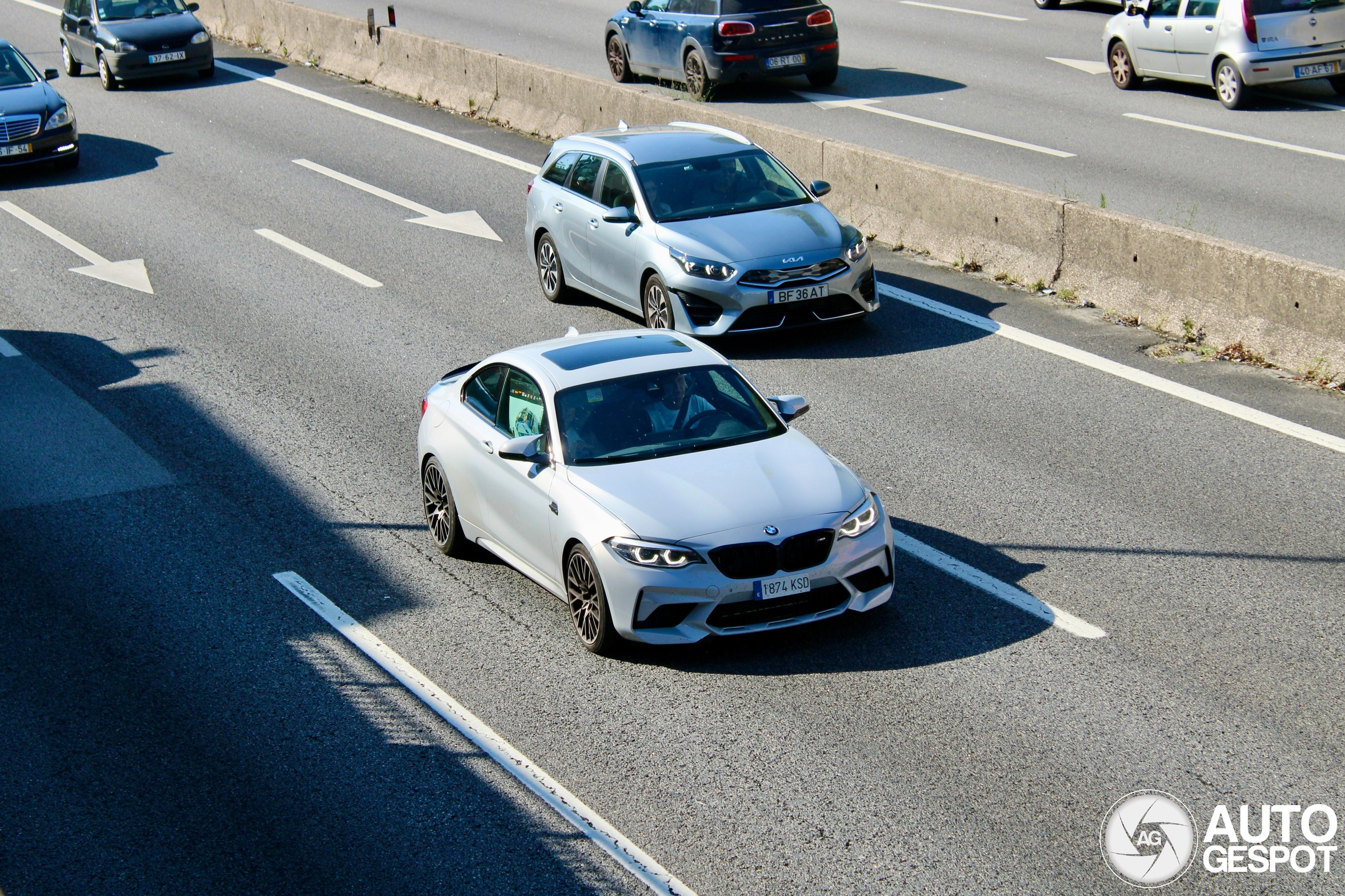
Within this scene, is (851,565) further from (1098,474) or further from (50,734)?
(50,734)

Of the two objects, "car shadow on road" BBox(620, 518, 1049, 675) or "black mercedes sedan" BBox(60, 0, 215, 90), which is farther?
"black mercedes sedan" BBox(60, 0, 215, 90)

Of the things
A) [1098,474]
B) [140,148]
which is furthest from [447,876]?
[140,148]

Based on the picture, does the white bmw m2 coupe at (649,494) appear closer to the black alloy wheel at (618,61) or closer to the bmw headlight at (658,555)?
the bmw headlight at (658,555)

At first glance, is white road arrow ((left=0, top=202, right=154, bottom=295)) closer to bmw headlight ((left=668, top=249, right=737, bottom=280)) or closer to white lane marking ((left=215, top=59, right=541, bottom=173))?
white lane marking ((left=215, top=59, right=541, bottom=173))

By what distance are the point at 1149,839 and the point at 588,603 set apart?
3107 millimetres

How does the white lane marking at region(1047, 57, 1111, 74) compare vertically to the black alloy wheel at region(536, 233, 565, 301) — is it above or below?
above

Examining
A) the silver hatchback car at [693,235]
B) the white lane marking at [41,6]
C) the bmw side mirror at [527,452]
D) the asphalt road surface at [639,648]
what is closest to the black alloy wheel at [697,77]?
the silver hatchback car at [693,235]

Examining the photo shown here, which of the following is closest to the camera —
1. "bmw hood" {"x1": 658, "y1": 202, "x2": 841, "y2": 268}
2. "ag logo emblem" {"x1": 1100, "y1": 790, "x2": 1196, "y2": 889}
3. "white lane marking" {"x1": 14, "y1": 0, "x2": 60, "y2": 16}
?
"ag logo emblem" {"x1": 1100, "y1": 790, "x2": 1196, "y2": 889}

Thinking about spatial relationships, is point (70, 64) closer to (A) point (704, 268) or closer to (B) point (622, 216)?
(B) point (622, 216)

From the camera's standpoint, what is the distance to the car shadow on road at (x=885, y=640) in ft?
25.2

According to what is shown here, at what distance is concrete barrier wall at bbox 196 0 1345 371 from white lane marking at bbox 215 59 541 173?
1.03 meters

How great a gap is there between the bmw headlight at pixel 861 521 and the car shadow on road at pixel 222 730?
2206 mm

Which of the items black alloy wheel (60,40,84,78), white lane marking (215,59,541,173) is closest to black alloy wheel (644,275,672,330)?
white lane marking (215,59,541,173)

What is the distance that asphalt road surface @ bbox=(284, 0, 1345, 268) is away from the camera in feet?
53.3
